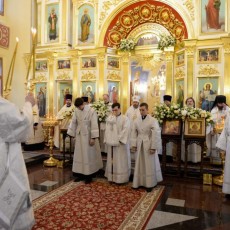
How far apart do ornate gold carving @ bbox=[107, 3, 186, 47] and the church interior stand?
0.04 metres

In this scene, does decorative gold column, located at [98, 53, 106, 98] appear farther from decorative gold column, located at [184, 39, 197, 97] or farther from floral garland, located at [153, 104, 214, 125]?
floral garland, located at [153, 104, 214, 125]

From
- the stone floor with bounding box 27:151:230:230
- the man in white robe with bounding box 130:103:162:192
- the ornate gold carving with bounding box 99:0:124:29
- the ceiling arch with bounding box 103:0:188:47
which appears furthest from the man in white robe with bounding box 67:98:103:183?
the ornate gold carving with bounding box 99:0:124:29

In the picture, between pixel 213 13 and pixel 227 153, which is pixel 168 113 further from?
pixel 213 13

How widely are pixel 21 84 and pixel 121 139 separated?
745 centimetres

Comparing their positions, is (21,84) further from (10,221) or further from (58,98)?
(10,221)

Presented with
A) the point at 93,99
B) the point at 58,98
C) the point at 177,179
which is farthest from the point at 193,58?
the point at 58,98

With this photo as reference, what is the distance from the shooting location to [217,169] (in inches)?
279

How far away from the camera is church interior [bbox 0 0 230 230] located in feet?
23.8

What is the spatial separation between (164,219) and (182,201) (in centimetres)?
107

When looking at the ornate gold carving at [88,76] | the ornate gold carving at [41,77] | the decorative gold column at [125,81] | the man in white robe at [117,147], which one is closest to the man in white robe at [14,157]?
the man in white robe at [117,147]

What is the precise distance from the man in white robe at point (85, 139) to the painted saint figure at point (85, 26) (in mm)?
6364

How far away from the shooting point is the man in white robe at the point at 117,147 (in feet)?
20.6

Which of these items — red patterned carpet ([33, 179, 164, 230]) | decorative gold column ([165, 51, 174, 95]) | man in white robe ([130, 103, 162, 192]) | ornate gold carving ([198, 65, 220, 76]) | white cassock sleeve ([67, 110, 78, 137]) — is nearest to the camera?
red patterned carpet ([33, 179, 164, 230])

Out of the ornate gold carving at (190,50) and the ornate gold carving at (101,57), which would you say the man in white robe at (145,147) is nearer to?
the ornate gold carving at (190,50)
